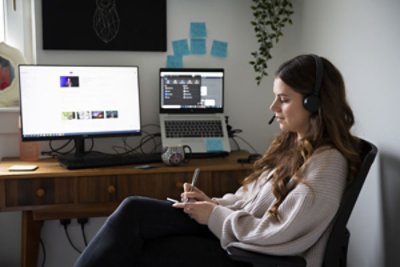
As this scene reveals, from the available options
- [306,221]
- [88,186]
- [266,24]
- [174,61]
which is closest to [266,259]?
[306,221]

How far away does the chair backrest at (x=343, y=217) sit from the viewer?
122 centimetres

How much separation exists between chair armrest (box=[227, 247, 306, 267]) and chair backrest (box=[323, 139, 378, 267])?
10 cm

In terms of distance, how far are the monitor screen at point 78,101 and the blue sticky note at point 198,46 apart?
38 centimetres

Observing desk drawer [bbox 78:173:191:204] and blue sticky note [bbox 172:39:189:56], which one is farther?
blue sticky note [bbox 172:39:189:56]

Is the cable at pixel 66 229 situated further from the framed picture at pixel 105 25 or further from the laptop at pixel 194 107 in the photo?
the framed picture at pixel 105 25

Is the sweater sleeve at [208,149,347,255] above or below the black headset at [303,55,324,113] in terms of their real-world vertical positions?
below

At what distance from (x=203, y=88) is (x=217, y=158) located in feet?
1.28

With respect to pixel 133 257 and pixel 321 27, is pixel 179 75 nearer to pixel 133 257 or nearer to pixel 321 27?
pixel 321 27

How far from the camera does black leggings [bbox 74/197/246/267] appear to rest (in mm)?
1365

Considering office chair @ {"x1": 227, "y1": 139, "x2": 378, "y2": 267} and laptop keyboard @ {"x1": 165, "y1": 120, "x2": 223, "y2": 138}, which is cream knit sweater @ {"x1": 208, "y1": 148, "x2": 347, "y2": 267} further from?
laptop keyboard @ {"x1": 165, "y1": 120, "x2": 223, "y2": 138}

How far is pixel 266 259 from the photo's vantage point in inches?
46.9

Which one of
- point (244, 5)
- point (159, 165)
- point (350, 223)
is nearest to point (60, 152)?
point (159, 165)

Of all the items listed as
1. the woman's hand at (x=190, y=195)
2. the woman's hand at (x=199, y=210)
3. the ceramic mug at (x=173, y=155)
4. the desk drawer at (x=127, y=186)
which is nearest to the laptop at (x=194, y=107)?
the ceramic mug at (x=173, y=155)

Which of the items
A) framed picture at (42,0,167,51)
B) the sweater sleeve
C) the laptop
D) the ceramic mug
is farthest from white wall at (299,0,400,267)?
framed picture at (42,0,167,51)
